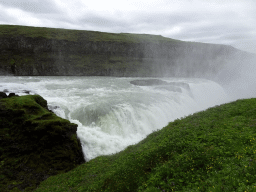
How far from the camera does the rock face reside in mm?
14019

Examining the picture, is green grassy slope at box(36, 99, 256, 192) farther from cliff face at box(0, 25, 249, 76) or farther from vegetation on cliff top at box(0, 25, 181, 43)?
vegetation on cliff top at box(0, 25, 181, 43)

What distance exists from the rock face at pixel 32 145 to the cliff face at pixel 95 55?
58485 mm

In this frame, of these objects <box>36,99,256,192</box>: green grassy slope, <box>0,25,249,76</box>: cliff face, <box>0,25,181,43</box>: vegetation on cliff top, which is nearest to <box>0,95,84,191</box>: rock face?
<box>36,99,256,192</box>: green grassy slope

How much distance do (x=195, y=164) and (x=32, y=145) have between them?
1512 centimetres

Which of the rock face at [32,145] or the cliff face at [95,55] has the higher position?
the cliff face at [95,55]

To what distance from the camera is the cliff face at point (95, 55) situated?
68750 mm

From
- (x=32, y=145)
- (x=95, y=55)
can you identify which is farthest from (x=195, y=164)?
(x=95, y=55)

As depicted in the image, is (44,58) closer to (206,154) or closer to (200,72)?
(206,154)

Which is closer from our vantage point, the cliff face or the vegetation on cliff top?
the cliff face

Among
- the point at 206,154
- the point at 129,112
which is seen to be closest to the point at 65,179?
the point at 206,154

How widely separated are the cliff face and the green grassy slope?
224 feet

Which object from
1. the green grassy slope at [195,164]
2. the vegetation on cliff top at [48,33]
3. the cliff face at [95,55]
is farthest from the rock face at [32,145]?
the vegetation on cliff top at [48,33]

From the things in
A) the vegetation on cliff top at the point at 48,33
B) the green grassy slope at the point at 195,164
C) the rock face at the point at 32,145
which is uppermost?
the vegetation on cliff top at the point at 48,33

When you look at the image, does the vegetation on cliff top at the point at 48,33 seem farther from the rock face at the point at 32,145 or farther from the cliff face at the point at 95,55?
the rock face at the point at 32,145
